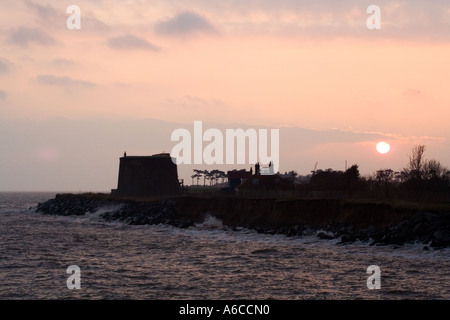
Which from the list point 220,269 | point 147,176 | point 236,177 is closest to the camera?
point 220,269

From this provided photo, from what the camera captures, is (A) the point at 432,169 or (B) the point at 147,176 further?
(B) the point at 147,176

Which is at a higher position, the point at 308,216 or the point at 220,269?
the point at 308,216

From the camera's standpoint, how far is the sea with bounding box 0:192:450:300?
2720cm

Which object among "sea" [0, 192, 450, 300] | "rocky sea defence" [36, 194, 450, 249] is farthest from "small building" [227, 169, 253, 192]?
"sea" [0, 192, 450, 300]

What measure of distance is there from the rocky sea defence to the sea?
175 cm

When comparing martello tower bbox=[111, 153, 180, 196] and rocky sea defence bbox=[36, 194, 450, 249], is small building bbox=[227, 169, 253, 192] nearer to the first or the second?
martello tower bbox=[111, 153, 180, 196]

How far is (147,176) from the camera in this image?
109 m

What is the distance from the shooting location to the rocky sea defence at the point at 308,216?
4488 cm

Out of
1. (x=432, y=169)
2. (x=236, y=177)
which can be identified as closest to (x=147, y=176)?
(x=236, y=177)

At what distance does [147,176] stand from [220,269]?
76.0 meters

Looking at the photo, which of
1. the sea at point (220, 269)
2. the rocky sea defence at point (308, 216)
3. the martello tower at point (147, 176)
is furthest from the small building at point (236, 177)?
the sea at point (220, 269)

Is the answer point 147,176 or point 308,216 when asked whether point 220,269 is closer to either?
point 308,216

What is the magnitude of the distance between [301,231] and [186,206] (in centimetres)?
2652

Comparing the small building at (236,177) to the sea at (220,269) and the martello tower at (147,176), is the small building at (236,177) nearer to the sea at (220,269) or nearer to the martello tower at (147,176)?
the martello tower at (147,176)
